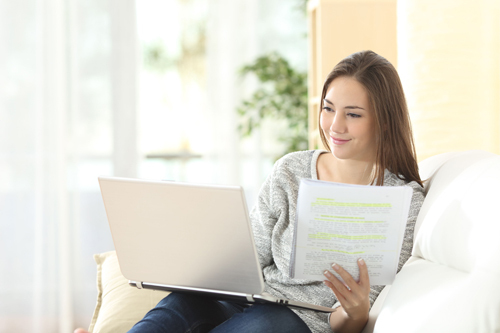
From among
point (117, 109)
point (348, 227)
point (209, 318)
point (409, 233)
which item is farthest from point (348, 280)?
point (117, 109)

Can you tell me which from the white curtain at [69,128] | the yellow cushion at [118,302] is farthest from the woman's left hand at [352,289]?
the white curtain at [69,128]

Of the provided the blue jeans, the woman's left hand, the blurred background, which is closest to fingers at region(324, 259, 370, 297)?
the woman's left hand

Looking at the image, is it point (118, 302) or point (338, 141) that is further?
point (118, 302)

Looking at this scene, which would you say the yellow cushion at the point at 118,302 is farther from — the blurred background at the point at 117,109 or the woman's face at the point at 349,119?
the blurred background at the point at 117,109

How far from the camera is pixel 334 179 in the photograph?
138 cm

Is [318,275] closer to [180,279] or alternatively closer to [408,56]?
[180,279]

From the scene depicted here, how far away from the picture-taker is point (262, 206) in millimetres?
1376

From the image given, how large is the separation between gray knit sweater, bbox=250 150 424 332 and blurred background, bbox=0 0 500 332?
3.27 feet

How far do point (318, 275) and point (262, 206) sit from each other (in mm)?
377

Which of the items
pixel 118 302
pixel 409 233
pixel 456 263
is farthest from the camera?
pixel 118 302

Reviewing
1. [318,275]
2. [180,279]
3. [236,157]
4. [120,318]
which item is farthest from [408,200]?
[236,157]

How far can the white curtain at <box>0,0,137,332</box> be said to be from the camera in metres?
2.61

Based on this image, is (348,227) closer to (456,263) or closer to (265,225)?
Answer: (456,263)

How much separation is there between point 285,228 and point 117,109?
171 cm
